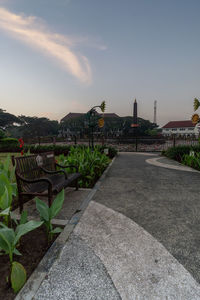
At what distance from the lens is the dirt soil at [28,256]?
1.40m

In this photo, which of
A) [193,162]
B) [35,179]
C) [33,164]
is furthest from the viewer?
[193,162]

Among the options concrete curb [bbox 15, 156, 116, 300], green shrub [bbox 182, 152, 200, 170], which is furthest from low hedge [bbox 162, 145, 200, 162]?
concrete curb [bbox 15, 156, 116, 300]

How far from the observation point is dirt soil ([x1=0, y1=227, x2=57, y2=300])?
140cm

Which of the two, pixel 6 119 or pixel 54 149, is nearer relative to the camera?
pixel 54 149

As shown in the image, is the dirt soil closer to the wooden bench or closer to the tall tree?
the wooden bench

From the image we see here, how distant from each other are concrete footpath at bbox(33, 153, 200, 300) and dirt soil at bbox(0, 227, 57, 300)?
0.24 metres

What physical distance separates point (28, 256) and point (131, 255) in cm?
121

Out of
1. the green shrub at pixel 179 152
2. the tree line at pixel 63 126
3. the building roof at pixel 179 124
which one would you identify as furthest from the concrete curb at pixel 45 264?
the building roof at pixel 179 124

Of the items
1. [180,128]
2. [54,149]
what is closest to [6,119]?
[54,149]

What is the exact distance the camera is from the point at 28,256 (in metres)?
1.78

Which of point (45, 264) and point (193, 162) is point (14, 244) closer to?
point (45, 264)

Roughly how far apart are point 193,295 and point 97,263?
0.93m

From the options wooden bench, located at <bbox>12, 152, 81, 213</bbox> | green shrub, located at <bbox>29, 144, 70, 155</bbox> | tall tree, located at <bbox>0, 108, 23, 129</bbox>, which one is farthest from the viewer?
tall tree, located at <bbox>0, 108, 23, 129</bbox>

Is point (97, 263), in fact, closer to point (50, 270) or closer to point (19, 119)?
point (50, 270)
